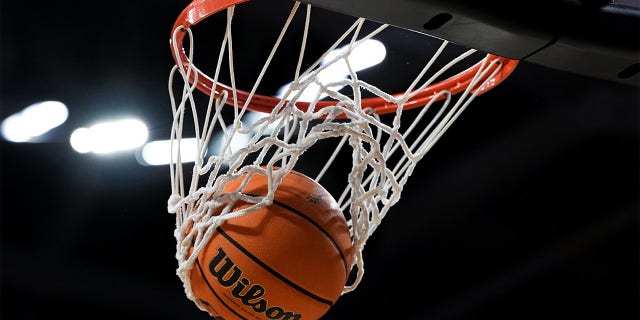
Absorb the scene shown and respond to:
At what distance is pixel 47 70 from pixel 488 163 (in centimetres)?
164

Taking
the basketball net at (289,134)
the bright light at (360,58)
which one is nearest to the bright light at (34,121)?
the bright light at (360,58)

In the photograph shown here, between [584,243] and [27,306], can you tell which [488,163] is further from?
[27,306]

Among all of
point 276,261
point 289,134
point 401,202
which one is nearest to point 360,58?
point 289,134

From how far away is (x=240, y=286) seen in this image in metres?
0.93

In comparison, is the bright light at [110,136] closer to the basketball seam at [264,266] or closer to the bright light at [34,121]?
the bright light at [34,121]

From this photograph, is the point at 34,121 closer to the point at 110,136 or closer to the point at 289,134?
the point at 110,136

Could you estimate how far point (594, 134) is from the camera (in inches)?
103

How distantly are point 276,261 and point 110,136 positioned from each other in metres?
1.52

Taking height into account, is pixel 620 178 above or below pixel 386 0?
below

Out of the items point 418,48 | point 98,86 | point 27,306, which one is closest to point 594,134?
point 418,48

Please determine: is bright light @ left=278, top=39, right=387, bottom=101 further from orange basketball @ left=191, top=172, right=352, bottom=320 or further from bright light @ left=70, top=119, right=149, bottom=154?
bright light @ left=70, top=119, right=149, bottom=154

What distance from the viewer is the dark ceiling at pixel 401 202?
201cm

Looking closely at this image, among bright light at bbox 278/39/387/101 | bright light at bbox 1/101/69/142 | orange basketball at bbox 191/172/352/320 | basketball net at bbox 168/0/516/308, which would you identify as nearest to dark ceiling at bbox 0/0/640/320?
bright light at bbox 1/101/69/142

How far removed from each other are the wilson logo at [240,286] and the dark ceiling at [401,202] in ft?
3.53
